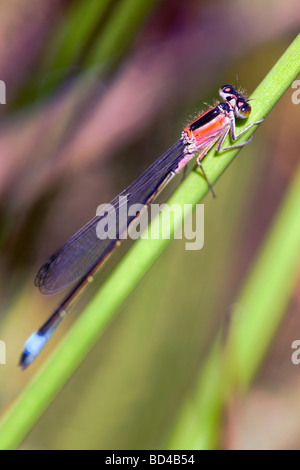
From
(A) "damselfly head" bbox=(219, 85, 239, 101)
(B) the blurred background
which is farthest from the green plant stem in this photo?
(A) "damselfly head" bbox=(219, 85, 239, 101)

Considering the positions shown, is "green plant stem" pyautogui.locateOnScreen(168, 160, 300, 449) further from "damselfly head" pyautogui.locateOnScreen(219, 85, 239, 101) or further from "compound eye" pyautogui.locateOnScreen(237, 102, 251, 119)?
"damselfly head" pyautogui.locateOnScreen(219, 85, 239, 101)

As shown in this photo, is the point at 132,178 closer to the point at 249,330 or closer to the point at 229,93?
the point at 229,93

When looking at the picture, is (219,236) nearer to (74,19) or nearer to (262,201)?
(262,201)

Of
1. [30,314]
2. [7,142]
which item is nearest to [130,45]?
[7,142]

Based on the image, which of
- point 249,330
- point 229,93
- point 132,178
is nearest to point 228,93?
point 229,93

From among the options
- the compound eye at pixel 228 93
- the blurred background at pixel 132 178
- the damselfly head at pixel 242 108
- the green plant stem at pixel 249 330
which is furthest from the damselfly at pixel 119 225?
the green plant stem at pixel 249 330
